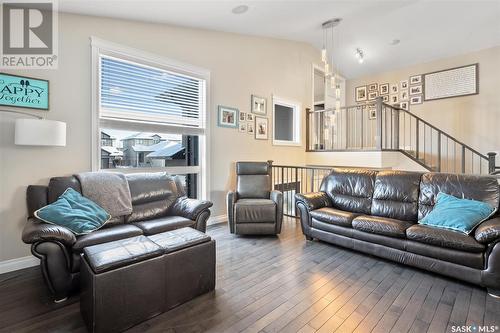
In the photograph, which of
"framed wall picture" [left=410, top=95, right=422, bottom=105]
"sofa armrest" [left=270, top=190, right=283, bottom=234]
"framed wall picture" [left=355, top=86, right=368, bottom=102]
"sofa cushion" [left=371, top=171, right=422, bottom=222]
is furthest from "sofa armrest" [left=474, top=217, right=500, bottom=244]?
"framed wall picture" [left=355, top=86, right=368, bottom=102]

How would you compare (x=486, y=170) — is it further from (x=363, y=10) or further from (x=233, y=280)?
(x=233, y=280)

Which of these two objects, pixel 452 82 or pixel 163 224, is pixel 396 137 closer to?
pixel 452 82

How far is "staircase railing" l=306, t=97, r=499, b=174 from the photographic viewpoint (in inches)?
212

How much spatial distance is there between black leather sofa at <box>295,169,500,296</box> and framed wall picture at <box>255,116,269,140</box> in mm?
1799

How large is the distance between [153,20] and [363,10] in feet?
11.6

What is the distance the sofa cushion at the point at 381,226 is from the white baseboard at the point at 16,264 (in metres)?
3.65

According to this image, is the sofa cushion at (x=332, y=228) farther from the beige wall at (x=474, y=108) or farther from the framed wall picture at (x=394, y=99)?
the framed wall picture at (x=394, y=99)

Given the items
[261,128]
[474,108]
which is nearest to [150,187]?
[261,128]

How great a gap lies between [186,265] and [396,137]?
5629mm

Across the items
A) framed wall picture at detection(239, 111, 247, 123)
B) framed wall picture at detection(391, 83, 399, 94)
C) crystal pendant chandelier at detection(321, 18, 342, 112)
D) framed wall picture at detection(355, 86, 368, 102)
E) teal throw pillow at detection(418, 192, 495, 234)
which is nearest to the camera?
teal throw pillow at detection(418, 192, 495, 234)

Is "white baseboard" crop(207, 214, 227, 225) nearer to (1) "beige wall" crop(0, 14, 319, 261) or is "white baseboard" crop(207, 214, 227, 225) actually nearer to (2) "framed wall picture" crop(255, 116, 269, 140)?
(1) "beige wall" crop(0, 14, 319, 261)

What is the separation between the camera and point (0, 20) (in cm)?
259

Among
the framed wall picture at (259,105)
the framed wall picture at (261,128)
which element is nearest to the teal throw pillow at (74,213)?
the framed wall picture at (261,128)

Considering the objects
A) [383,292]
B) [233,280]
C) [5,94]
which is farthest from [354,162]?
[5,94]
